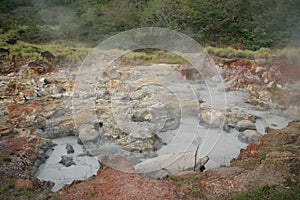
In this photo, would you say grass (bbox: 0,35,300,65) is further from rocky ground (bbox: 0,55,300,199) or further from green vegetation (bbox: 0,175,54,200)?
green vegetation (bbox: 0,175,54,200)

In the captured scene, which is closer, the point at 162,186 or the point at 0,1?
the point at 162,186

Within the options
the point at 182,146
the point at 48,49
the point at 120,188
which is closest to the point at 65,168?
the point at 120,188

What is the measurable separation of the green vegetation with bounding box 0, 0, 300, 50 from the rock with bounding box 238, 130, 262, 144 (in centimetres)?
915

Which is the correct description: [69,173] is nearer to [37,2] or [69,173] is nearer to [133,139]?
[133,139]

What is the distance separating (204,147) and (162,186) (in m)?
2.40

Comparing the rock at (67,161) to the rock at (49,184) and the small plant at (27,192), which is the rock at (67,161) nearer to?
the rock at (49,184)

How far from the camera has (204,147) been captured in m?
7.22

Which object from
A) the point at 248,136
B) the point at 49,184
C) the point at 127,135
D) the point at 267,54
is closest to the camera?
the point at 49,184

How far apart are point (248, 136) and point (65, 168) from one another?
4134 millimetres

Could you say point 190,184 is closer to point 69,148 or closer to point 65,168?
point 65,168

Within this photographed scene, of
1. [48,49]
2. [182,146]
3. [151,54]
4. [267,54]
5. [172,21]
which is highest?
[172,21]

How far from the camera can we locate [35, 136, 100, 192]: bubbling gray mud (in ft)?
20.1

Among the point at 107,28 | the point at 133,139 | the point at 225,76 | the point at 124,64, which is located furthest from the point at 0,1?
the point at 133,139

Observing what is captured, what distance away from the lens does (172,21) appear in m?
17.6
